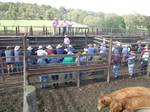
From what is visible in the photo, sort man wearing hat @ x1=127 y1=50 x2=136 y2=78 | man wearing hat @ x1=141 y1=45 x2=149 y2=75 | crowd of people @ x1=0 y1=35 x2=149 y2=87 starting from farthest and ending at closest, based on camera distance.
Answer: man wearing hat @ x1=141 y1=45 x2=149 y2=75
man wearing hat @ x1=127 y1=50 x2=136 y2=78
crowd of people @ x1=0 y1=35 x2=149 y2=87

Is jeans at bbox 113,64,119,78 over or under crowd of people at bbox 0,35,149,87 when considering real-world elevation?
under

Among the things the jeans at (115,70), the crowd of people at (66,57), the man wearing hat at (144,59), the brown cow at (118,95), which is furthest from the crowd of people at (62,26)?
the brown cow at (118,95)

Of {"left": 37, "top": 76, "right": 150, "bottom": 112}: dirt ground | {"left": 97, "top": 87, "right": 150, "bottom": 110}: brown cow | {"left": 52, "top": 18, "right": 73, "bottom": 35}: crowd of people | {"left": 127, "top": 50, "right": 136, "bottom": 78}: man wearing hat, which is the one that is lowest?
{"left": 37, "top": 76, "right": 150, "bottom": 112}: dirt ground

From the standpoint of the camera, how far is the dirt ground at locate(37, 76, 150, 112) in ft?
25.7

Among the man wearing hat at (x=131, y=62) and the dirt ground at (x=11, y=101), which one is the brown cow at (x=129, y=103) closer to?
the dirt ground at (x=11, y=101)

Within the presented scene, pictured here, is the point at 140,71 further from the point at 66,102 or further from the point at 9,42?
the point at 9,42

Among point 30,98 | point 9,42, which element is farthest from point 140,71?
point 30,98

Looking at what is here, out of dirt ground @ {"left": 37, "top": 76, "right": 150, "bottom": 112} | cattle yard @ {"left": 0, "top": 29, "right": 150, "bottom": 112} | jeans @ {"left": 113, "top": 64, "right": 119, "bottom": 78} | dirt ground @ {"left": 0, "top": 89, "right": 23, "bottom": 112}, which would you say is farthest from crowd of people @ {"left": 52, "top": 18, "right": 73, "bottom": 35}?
dirt ground @ {"left": 0, "top": 89, "right": 23, "bottom": 112}

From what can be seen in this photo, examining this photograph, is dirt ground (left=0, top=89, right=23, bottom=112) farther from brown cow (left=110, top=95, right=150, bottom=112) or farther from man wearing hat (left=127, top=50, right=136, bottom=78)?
man wearing hat (left=127, top=50, right=136, bottom=78)

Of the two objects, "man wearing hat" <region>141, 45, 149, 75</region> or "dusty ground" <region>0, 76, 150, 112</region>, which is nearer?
"dusty ground" <region>0, 76, 150, 112</region>

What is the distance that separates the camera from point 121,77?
1138 cm

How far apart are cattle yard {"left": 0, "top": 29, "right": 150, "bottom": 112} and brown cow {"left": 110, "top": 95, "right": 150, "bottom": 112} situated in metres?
1.13


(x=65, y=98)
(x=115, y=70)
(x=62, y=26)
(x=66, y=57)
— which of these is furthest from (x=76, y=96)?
(x=62, y=26)

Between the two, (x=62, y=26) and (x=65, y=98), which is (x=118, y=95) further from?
(x=62, y=26)
